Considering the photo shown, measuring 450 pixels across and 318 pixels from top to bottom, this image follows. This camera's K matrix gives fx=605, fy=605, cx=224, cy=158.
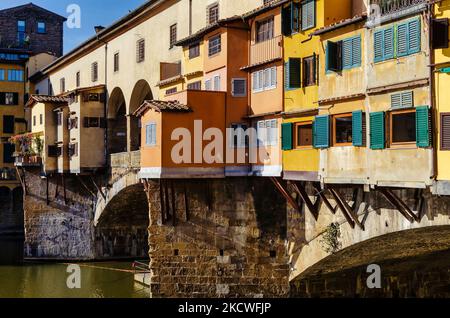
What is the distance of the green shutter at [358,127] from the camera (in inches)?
672

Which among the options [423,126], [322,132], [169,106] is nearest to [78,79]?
[169,106]

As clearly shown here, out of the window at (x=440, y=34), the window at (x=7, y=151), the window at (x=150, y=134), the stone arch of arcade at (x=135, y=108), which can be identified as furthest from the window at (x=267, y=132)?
the window at (x=7, y=151)

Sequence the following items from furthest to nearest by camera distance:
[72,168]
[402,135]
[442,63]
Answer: [72,168]
[402,135]
[442,63]

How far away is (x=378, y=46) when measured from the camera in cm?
1655

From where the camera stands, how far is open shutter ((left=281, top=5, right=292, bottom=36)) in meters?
21.0

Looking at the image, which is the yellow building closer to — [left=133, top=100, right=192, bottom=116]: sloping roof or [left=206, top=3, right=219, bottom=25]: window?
[left=133, top=100, right=192, bottom=116]: sloping roof

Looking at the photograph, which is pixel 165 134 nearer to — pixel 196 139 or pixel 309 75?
pixel 196 139

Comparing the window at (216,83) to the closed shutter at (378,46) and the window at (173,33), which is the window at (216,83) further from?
the closed shutter at (378,46)

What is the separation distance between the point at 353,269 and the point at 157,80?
15673mm

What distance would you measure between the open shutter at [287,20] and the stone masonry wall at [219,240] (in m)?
6.12

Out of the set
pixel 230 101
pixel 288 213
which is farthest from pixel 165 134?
pixel 288 213

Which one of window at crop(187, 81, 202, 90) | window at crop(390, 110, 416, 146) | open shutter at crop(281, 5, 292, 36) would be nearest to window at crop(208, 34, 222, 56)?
window at crop(187, 81, 202, 90)

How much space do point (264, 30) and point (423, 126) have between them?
31.6ft
